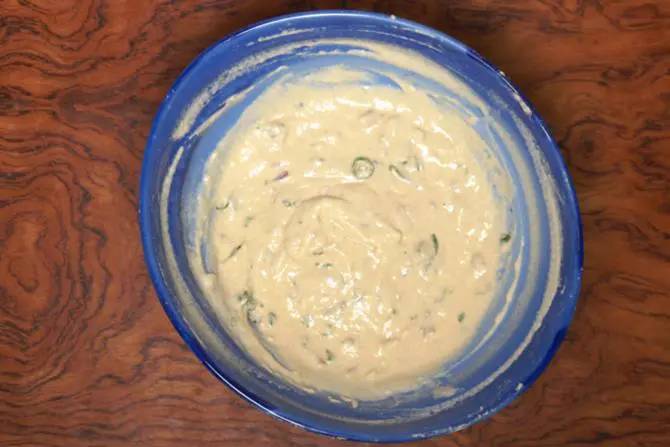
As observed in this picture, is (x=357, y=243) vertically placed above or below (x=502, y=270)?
above

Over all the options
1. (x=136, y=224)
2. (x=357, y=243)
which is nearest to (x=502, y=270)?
(x=357, y=243)

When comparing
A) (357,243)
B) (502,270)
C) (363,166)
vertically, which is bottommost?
(502,270)

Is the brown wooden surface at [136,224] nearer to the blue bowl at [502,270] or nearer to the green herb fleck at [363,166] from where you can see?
the blue bowl at [502,270]

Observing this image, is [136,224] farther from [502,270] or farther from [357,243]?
[502,270]

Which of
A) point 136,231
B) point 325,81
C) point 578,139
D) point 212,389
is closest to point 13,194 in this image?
point 136,231

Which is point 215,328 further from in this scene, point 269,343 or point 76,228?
point 76,228
